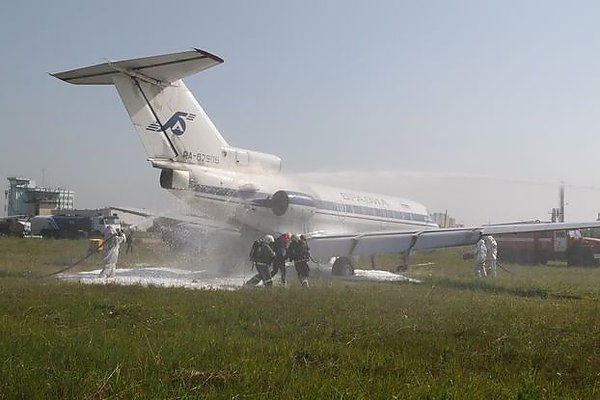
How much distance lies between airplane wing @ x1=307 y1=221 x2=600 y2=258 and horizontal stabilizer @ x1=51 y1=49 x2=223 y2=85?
27.3 ft

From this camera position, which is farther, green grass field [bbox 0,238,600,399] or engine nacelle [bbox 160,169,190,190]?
engine nacelle [bbox 160,169,190,190]

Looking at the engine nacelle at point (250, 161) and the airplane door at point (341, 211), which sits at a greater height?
the engine nacelle at point (250, 161)

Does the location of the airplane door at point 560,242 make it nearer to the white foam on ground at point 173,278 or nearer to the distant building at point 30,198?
the white foam on ground at point 173,278

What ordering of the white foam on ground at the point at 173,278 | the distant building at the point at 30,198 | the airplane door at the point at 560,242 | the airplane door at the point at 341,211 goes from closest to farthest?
Answer: 1. the white foam on ground at the point at 173,278
2. the airplane door at the point at 341,211
3. the airplane door at the point at 560,242
4. the distant building at the point at 30,198

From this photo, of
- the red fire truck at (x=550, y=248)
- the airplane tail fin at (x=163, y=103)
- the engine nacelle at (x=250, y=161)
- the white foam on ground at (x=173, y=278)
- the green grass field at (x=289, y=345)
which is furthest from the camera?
the red fire truck at (x=550, y=248)

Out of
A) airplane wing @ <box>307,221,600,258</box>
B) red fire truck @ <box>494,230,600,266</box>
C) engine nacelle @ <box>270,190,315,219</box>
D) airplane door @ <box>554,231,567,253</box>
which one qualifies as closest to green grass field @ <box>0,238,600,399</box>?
engine nacelle @ <box>270,190,315,219</box>

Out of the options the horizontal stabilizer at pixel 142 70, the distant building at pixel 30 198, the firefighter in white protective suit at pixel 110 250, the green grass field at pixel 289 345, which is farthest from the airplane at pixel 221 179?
the distant building at pixel 30 198

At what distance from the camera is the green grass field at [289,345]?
6.48 meters

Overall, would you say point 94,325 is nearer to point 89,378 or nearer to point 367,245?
point 89,378

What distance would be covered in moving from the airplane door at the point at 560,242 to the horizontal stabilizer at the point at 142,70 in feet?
90.6

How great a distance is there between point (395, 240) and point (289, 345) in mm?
17297

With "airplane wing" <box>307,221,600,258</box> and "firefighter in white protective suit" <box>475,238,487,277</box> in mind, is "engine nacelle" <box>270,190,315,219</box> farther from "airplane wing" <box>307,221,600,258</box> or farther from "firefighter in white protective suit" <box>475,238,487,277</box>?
"firefighter in white protective suit" <box>475,238,487,277</box>

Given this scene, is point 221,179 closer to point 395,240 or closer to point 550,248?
point 395,240

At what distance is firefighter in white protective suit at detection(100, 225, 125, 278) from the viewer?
2045 centimetres
